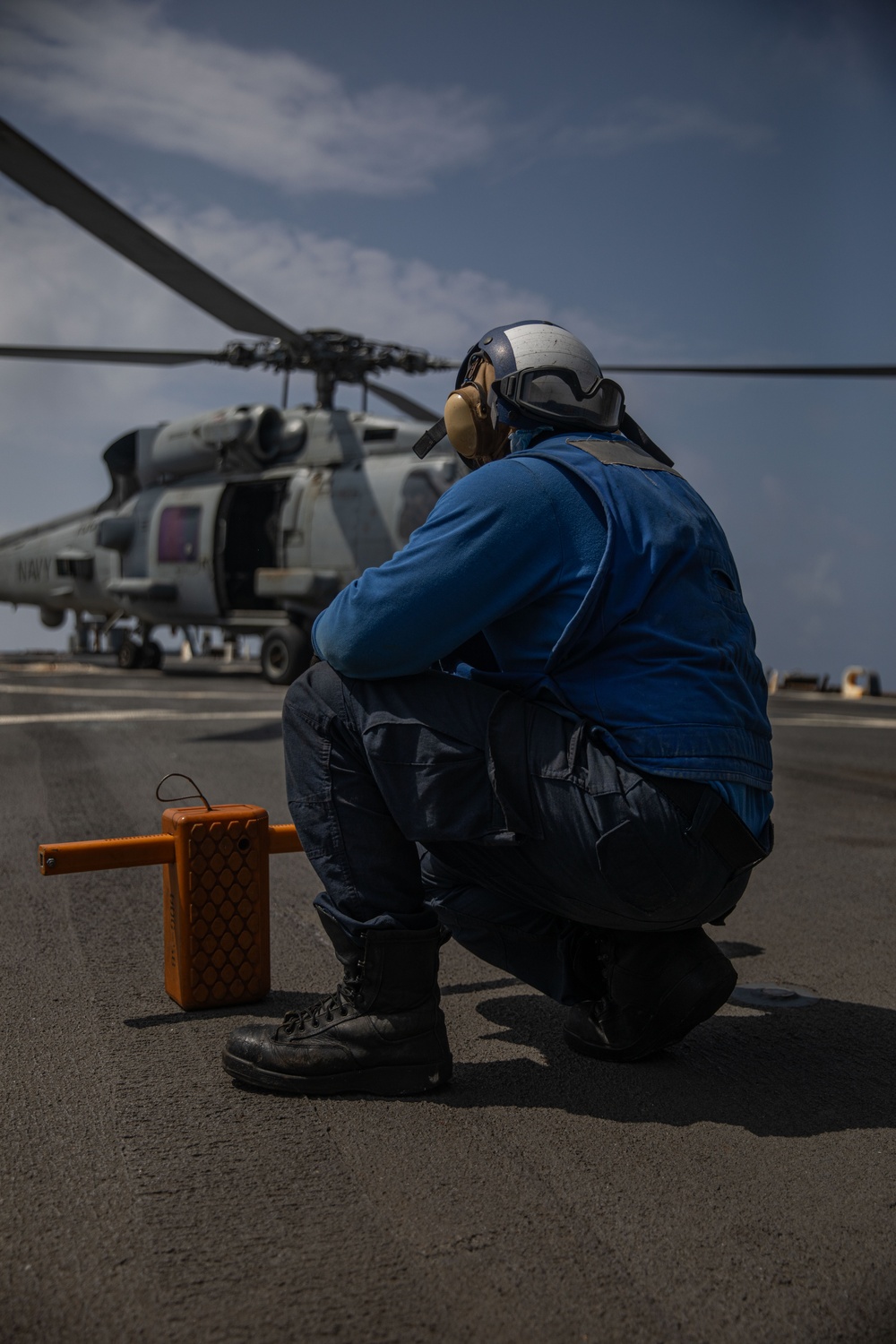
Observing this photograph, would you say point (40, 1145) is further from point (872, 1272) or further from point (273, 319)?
point (273, 319)

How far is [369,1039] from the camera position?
6.81ft

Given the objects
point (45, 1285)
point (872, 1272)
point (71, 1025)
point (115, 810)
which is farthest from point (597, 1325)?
point (115, 810)

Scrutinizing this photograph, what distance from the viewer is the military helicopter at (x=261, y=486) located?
40.9ft

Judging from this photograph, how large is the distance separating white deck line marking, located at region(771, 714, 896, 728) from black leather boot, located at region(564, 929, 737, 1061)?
7.45m

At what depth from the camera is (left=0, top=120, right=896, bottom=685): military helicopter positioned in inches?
491

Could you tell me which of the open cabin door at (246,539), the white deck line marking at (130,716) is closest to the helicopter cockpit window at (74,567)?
the open cabin door at (246,539)

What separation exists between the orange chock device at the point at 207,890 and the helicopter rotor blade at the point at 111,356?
39.0 ft

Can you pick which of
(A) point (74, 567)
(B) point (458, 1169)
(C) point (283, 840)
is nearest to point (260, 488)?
(A) point (74, 567)

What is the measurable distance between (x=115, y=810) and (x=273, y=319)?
9.33 metres

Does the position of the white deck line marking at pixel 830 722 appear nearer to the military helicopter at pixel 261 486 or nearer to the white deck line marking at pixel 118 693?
the military helicopter at pixel 261 486

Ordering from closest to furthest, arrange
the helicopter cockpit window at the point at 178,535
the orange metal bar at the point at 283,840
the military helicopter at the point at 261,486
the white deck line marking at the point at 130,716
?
the orange metal bar at the point at 283,840
the white deck line marking at the point at 130,716
the military helicopter at the point at 261,486
the helicopter cockpit window at the point at 178,535

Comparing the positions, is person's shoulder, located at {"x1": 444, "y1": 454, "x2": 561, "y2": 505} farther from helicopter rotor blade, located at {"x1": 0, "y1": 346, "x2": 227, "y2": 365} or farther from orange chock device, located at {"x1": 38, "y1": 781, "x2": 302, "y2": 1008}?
helicopter rotor blade, located at {"x1": 0, "y1": 346, "x2": 227, "y2": 365}

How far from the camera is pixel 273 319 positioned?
1293 centimetres

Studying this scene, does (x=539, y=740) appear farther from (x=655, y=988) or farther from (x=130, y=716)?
(x=130, y=716)
